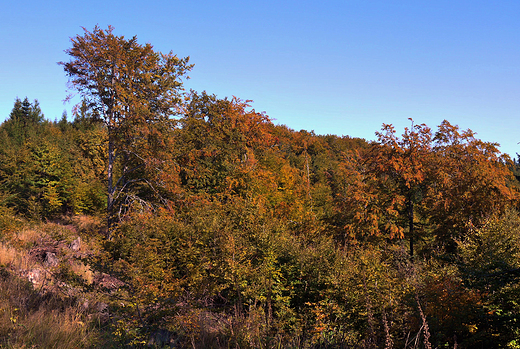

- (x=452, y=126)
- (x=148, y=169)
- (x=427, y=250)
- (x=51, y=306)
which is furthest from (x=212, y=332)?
(x=452, y=126)

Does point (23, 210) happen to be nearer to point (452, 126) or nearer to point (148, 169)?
point (148, 169)

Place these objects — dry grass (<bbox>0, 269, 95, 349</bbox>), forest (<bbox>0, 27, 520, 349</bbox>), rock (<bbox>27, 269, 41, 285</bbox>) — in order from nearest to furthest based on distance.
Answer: dry grass (<bbox>0, 269, 95, 349</bbox>) → forest (<bbox>0, 27, 520, 349</bbox>) → rock (<bbox>27, 269, 41, 285</bbox>)

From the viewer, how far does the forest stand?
498 centimetres

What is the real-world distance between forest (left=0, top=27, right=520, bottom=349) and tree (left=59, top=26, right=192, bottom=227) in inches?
3.2

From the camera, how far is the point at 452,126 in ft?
48.7

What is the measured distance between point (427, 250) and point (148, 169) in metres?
13.9

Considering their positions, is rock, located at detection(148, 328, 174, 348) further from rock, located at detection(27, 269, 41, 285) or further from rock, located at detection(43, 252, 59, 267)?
rock, located at detection(43, 252, 59, 267)

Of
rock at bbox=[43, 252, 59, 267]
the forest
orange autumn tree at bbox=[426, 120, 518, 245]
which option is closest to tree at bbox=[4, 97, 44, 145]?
the forest

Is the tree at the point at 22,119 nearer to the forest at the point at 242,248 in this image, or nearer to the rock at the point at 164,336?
the forest at the point at 242,248

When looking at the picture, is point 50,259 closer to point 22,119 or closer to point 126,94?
point 126,94

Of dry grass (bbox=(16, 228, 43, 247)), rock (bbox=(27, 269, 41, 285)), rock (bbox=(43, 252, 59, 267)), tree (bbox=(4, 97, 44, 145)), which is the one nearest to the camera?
rock (bbox=(27, 269, 41, 285))

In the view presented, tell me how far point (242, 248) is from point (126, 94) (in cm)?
935

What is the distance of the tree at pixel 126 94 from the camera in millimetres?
14773

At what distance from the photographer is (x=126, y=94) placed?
47.9 ft
